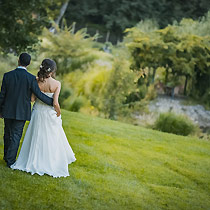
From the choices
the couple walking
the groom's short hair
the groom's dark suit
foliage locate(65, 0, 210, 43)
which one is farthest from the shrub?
foliage locate(65, 0, 210, 43)

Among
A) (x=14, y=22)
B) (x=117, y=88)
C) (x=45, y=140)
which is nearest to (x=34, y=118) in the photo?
(x=45, y=140)

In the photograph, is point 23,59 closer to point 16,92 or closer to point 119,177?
point 16,92

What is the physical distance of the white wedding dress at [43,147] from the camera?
14.4 ft

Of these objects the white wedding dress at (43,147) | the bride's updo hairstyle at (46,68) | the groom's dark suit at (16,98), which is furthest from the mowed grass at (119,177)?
the bride's updo hairstyle at (46,68)

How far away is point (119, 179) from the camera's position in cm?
505

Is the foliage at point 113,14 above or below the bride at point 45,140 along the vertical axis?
above

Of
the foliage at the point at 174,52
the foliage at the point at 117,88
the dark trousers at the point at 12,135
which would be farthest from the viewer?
the foliage at the point at 174,52

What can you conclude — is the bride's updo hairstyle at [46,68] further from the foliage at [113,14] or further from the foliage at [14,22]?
the foliage at [113,14]

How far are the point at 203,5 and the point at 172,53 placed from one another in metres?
9.47

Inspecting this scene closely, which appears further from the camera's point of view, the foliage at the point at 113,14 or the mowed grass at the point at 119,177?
the foliage at the point at 113,14

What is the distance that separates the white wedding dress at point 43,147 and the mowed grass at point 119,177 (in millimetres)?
141

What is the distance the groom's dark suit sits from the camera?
13.8 ft

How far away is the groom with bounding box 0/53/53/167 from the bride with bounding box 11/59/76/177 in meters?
0.16

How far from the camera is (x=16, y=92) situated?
4.22 m
